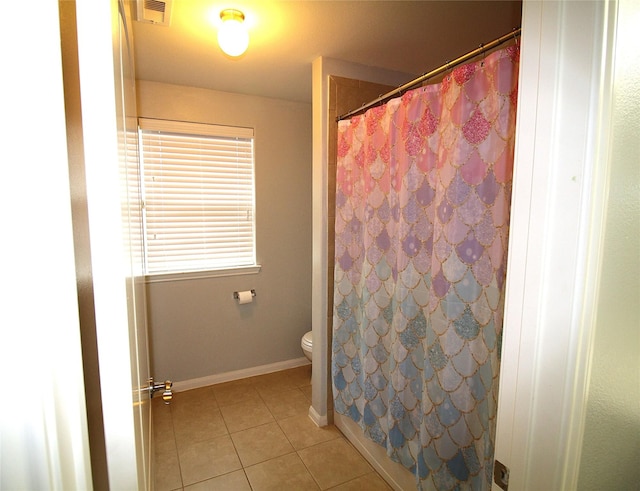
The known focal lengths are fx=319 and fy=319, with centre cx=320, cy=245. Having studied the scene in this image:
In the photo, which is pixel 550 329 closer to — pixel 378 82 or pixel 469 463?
pixel 469 463

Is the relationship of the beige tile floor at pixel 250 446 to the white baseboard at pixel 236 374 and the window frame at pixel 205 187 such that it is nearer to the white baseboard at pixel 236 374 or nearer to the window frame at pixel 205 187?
the white baseboard at pixel 236 374

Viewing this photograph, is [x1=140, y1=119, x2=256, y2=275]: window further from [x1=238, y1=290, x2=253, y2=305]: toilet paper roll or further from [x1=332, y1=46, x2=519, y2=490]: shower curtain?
[x1=332, y1=46, x2=519, y2=490]: shower curtain

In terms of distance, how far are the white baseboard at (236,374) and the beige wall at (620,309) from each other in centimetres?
266

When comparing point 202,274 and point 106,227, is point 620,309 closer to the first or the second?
point 106,227

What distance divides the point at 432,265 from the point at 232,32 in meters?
1.49

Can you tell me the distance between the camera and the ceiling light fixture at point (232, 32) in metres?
1.58

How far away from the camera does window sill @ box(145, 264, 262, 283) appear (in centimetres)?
256

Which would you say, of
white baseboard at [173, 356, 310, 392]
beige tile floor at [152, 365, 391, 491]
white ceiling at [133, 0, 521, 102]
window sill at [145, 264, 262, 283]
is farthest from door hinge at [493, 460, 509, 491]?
white baseboard at [173, 356, 310, 392]

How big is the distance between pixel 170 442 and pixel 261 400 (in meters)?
0.70

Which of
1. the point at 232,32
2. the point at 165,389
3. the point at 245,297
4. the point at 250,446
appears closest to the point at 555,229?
the point at 165,389

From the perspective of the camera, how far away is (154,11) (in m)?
1.49

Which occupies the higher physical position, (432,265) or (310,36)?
(310,36)

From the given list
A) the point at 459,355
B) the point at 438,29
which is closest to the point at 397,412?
the point at 459,355

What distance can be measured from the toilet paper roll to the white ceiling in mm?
1717
